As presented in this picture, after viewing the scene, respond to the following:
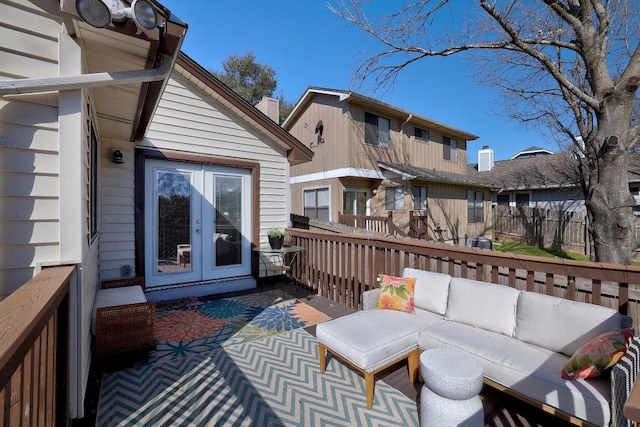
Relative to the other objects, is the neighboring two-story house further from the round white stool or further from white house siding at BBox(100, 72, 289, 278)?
the round white stool

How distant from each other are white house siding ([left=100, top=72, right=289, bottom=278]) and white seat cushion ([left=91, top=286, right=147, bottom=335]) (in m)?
0.96

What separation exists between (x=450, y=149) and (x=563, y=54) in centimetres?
669

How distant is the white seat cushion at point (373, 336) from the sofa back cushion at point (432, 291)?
0.12m

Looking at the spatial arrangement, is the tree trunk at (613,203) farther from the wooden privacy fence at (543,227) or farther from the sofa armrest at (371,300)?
the wooden privacy fence at (543,227)

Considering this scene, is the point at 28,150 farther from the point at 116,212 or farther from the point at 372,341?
the point at 116,212

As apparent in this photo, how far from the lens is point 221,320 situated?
160 inches

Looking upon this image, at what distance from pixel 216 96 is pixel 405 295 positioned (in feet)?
15.7

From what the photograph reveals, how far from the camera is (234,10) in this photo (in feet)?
27.3

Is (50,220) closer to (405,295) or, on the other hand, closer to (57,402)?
(57,402)

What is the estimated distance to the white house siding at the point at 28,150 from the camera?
1791 millimetres

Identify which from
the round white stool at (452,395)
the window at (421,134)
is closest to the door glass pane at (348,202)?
the window at (421,134)

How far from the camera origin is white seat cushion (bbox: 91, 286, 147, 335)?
3.10m

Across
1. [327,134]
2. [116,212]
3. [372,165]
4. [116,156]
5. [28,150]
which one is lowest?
[116,212]

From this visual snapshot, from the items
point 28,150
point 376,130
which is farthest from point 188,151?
point 376,130
